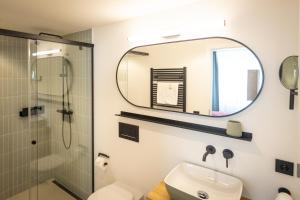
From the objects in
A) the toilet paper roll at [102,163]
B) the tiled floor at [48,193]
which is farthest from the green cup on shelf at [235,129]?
the tiled floor at [48,193]

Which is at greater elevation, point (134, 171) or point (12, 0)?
point (12, 0)

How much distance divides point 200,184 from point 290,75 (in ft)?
3.35

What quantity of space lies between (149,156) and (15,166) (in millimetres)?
1866

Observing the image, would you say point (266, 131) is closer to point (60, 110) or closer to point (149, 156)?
point (149, 156)

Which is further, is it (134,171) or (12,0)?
(134,171)

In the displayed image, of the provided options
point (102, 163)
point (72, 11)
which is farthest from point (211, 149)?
point (72, 11)

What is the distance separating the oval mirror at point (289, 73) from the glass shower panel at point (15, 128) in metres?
2.43

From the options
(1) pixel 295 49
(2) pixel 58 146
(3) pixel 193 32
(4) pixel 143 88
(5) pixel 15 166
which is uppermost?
(3) pixel 193 32

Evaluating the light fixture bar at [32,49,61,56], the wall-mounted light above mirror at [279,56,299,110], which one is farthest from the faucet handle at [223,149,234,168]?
the light fixture bar at [32,49,61,56]

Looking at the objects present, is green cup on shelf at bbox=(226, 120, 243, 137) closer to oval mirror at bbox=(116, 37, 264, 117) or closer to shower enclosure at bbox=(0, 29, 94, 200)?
oval mirror at bbox=(116, 37, 264, 117)

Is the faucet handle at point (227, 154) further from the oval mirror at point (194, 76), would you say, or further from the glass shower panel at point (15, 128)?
the glass shower panel at point (15, 128)

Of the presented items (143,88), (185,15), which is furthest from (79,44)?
(185,15)

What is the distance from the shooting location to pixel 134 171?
7.04ft

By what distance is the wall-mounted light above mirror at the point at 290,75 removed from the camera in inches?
47.0
